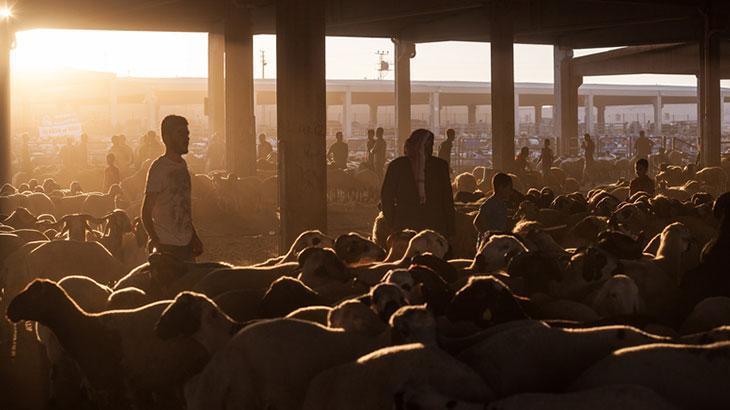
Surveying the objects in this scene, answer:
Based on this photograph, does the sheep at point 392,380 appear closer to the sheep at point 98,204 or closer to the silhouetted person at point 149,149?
the sheep at point 98,204

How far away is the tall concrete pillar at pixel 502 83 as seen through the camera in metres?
29.4

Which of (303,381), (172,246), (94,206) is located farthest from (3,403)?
(94,206)

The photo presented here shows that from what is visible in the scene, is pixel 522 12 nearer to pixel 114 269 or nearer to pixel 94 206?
pixel 94 206

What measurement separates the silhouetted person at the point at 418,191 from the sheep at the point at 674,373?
551cm

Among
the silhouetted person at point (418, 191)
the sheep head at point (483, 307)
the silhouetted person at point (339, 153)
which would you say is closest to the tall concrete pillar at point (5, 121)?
the silhouetted person at point (339, 153)

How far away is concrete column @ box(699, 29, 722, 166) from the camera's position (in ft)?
105

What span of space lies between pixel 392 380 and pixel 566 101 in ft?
135

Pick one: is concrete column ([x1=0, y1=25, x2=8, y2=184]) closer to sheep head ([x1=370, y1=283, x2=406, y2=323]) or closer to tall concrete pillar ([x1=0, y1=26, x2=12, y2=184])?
tall concrete pillar ([x1=0, y1=26, x2=12, y2=184])

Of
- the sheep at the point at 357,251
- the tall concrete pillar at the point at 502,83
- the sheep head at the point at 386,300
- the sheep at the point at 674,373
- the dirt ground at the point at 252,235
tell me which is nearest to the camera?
the sheep at the point at 674,373

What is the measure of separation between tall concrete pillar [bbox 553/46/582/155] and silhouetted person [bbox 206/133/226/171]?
15914 mm

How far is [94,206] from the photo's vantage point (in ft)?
65.2

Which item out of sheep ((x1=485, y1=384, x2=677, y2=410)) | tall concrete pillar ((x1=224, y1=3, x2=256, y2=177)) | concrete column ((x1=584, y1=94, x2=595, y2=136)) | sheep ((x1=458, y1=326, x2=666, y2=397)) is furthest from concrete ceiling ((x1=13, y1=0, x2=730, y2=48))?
concrete column ((x1=584, y1=94, x2=595, y2=136))

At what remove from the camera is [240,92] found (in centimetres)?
2730

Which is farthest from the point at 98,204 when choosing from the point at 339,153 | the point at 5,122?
the point at 339,153
